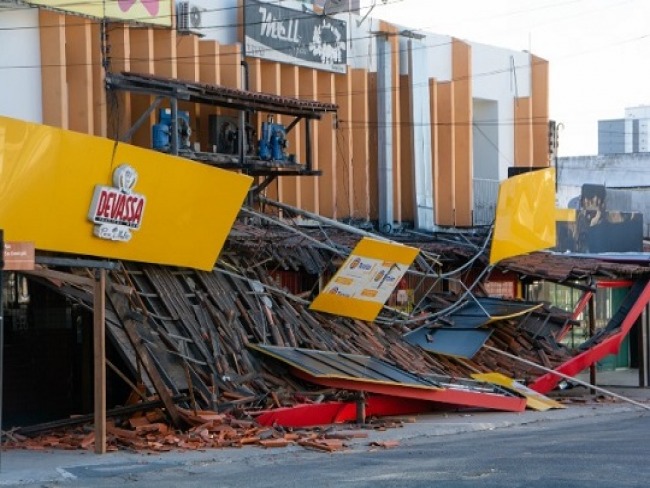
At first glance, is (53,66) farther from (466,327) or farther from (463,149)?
(463,149)

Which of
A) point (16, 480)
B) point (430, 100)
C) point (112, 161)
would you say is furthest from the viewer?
point (430, 100)

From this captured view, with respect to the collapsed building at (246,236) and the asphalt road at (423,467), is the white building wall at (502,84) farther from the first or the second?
the asphalt road at (423,467)

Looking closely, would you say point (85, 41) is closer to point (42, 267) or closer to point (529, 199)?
point (42, 267)

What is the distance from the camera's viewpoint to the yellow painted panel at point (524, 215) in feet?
84.0

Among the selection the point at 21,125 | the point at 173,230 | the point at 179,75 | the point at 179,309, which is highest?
the point at 179,75

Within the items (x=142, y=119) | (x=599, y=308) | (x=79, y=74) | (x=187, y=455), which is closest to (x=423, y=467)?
(x=187, y=455)

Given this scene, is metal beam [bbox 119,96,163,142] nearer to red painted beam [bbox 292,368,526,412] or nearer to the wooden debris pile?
the wooden debris pile

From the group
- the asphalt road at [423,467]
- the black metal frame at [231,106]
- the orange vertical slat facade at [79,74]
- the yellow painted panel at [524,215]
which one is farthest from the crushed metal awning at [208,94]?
the asphalt road at [423,467]

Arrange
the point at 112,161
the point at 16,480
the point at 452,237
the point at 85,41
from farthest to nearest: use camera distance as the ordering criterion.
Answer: the point at 452,237, the point at 85,41, the point at 112,161, the point at 16,480

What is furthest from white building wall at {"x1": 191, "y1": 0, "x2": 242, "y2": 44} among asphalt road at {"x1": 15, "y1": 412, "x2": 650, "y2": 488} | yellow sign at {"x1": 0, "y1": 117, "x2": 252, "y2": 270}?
asphalt road at {"x1": 15, "y1": 412, "x2": 650, "y2": 488}

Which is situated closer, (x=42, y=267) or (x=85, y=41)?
(x=42, y=267)

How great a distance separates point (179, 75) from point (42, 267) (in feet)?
31.5

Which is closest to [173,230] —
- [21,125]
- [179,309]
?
[179,309]

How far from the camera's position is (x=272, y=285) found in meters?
21.3
